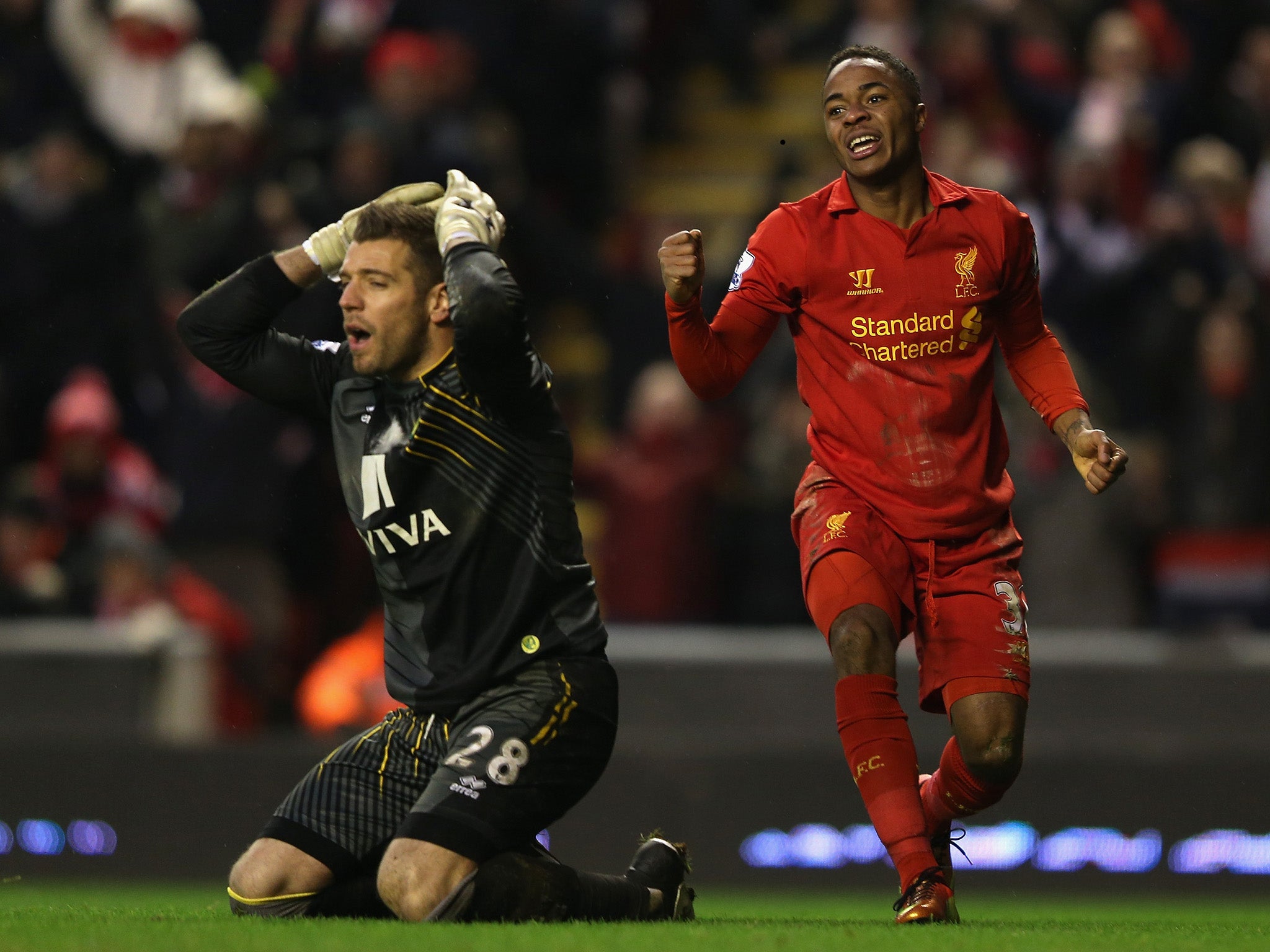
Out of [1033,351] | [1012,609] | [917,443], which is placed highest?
[1033,351]

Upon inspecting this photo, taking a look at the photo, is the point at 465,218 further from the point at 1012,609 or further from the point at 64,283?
the point at 64,283

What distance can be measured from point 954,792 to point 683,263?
1.55m

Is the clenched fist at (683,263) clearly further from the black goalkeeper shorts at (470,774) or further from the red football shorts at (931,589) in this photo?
the black goalkeeper shorts at (470,774)

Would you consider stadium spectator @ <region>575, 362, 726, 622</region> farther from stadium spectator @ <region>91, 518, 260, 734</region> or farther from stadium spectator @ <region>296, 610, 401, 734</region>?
stadium spectator @ <region>91, 518, 260, 734</region>

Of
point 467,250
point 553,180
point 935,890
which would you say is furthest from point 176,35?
point 935,890

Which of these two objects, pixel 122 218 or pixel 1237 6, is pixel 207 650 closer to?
pixel 122 218

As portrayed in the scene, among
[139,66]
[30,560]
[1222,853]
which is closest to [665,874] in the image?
[1222,853]

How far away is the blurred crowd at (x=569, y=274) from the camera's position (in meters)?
9.43

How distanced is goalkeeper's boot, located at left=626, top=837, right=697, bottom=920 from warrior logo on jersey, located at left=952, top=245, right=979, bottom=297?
1640 millimetres

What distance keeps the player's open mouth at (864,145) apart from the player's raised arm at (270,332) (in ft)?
3.61

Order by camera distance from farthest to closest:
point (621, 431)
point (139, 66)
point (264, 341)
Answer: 1. point (139, 66)
2. point (621, 431)
3. point (264, 341)

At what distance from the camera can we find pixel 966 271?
17.0 feet

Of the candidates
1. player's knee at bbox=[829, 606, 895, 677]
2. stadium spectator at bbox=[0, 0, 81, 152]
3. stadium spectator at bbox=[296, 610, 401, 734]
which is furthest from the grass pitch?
stadium spectator at bbox=[0, 0, 81, 152]

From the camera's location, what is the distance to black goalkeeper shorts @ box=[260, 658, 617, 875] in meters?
4.78
